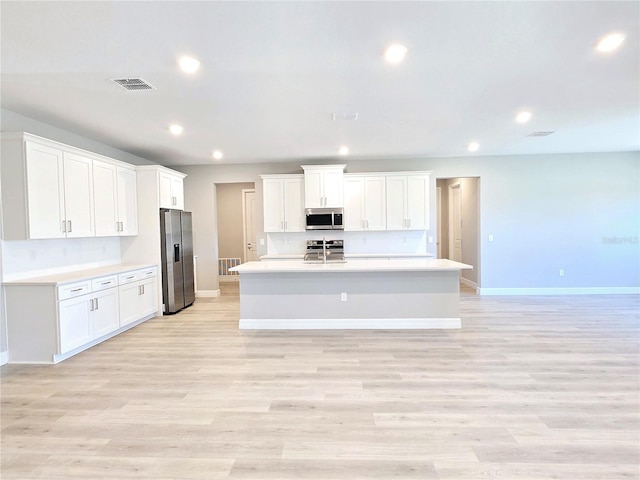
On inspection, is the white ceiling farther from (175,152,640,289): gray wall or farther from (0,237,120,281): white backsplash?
(175,152,640,289): gray wall

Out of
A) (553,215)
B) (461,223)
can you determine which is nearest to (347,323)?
(461,223)

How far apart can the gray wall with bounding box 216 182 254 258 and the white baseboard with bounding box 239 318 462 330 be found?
4481 millimetres

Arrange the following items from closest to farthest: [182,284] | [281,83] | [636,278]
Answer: [281,83] → [182,284] → [636,278]

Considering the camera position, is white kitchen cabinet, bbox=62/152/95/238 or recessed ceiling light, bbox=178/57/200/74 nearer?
recessed ceiling light, bbox=178/57/200/74

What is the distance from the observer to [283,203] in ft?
21.5

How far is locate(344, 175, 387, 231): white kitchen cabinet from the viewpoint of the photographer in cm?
648

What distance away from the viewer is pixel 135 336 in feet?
14.7

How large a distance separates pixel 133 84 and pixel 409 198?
4.86 meters

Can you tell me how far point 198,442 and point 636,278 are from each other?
322 inches

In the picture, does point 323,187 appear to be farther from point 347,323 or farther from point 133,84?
point 133,84

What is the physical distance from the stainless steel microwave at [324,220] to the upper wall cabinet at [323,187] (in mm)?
162

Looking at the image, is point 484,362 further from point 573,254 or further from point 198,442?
point 573,254

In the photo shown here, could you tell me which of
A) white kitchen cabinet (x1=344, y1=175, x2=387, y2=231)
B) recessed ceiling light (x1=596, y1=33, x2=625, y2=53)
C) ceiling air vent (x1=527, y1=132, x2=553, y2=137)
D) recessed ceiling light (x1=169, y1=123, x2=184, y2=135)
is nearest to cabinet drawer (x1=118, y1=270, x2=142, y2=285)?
recessed ceiling light (x1=169, y1=123, x2=184, y2=135)

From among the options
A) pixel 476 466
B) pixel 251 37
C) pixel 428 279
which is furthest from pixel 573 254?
pixel 251 37
